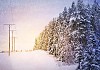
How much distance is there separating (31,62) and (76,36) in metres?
0.65

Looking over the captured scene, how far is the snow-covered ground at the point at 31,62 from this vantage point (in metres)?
3.47

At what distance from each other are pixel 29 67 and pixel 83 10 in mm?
972

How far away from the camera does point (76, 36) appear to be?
343 cm

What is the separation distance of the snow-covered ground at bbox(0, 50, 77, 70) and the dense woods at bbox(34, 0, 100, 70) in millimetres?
75

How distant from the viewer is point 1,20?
359 cm

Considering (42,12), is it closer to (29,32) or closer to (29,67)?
(29,32)

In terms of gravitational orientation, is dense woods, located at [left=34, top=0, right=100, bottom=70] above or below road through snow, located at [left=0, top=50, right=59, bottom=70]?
A: above

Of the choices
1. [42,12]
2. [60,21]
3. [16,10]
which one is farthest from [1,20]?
[60,21]

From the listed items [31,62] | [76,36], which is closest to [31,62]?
[31,62]

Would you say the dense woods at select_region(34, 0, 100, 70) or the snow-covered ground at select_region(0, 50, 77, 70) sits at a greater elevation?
the dense woods at select_region(34, 0, 100, 70)

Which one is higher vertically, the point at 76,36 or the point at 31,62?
the point at 76,36

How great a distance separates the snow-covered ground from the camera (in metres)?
3.47

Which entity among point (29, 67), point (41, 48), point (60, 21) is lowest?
point (29, 67)

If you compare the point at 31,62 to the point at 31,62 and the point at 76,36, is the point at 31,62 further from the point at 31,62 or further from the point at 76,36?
the point at 76,36
